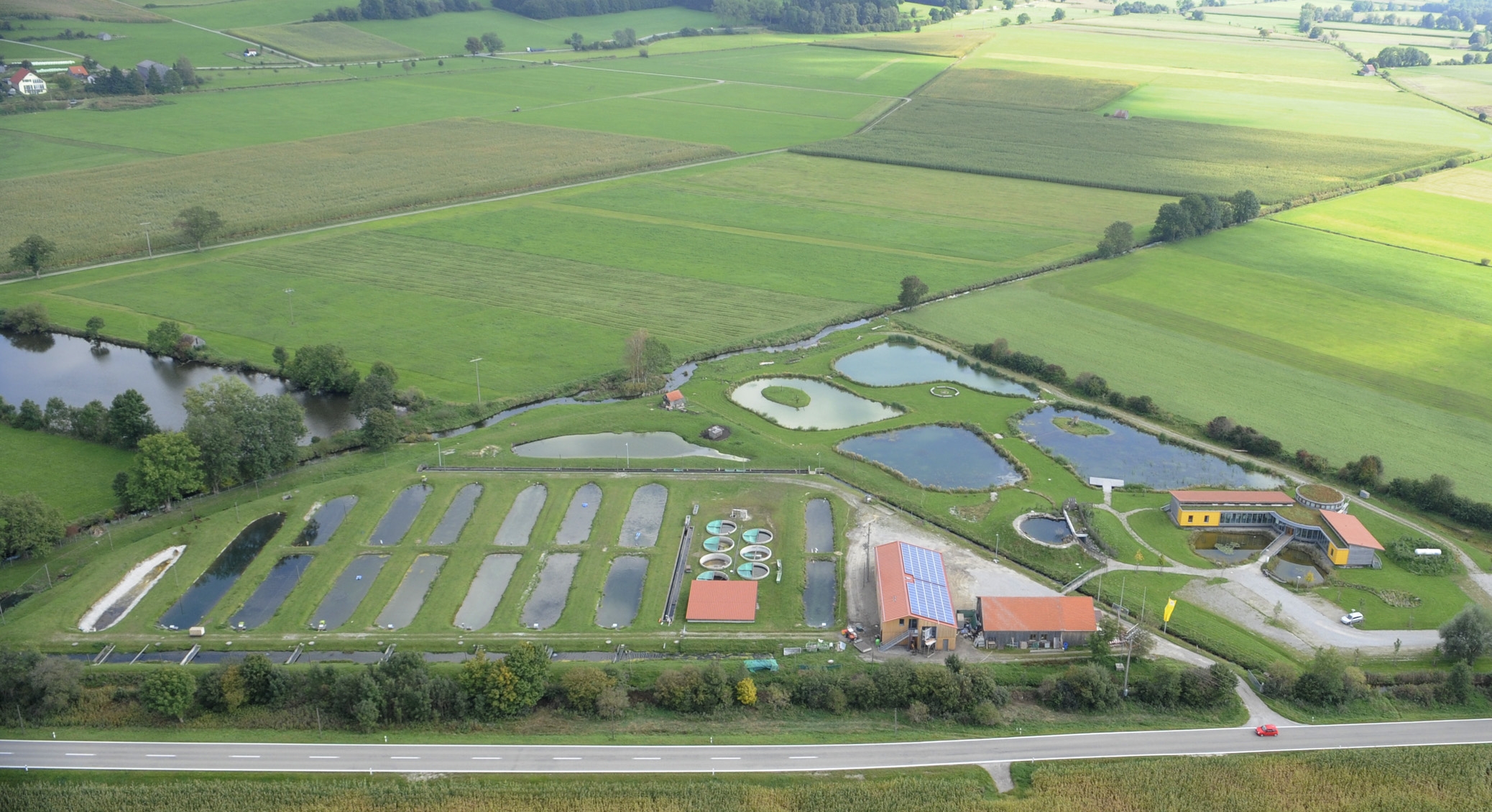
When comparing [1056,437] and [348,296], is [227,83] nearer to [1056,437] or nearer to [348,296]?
[348,296]

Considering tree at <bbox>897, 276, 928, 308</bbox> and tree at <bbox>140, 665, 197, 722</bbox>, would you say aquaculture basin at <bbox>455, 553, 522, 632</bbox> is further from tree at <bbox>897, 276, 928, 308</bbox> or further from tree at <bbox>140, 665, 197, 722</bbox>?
tree at <bbox>897, 276, 928, 308</bbox>

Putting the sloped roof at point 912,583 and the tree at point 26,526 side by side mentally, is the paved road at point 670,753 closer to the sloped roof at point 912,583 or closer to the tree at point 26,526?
the sloped roof at point 912,583

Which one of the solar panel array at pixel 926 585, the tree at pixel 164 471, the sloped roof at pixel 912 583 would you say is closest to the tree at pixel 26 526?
the tree at pixel 164 471

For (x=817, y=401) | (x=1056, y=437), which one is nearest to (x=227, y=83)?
(x=817, y=401)

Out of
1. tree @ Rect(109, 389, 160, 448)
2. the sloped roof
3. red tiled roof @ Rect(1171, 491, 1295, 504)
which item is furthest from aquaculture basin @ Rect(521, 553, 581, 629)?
red tiled roof @ Rect(1171, 491, 1295, 504)

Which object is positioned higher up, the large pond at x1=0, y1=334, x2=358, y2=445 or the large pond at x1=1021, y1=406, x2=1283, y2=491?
the large pond at x1=0, y1=334, x2=358, y2=445

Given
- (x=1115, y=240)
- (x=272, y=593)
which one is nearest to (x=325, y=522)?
(x=272, y=593)
